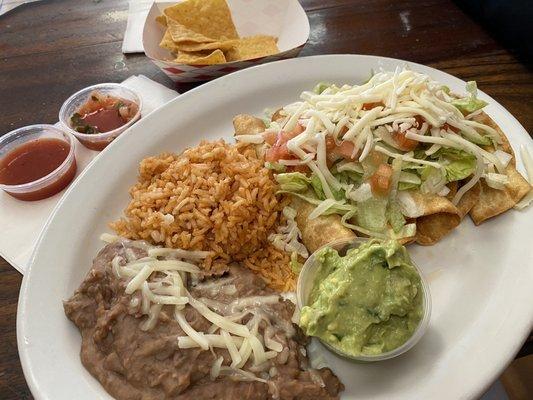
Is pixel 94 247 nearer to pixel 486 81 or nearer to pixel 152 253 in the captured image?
pixel 152 253

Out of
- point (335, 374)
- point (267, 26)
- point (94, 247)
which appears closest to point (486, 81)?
point (267, 26)

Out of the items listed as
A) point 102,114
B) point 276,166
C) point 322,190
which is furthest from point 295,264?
point 102,114

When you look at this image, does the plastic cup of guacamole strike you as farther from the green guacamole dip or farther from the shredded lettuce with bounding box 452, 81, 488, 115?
the shredded lettuce with bounding box 452, 81, 488, 115

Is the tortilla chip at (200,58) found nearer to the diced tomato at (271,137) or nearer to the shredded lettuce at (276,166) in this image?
the diced tomato at (271,137)

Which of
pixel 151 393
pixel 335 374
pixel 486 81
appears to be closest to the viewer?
pixel 151 393

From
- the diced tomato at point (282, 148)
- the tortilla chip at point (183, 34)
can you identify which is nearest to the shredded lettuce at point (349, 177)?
the diced tomato at point (282, 148)

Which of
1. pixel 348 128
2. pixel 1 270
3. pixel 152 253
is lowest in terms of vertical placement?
pixel 1 270
